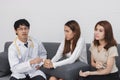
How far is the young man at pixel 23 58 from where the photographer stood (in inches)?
109

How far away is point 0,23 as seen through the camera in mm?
4254

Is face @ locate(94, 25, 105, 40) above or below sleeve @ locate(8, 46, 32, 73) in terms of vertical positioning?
above

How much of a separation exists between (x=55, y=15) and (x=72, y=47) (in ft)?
2.90

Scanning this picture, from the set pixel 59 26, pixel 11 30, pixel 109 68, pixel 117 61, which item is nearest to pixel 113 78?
pixel 109 68

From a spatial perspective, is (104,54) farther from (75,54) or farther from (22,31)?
(22,31)

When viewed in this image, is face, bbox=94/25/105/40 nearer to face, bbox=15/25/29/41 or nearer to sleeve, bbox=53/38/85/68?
sleeve, bbox=53/38/85/68

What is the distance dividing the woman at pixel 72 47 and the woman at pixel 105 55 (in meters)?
0.25

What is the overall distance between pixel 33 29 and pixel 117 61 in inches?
61.3

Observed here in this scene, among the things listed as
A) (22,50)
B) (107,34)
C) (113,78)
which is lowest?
(113,78)

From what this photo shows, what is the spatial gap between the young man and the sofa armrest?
21cm

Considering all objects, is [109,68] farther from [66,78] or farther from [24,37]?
[24,37]

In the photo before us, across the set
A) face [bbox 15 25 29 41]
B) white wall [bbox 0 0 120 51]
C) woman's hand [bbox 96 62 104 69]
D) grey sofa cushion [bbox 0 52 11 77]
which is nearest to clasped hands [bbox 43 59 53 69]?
face [bbox 15 25 29 41]

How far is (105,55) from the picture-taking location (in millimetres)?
2564

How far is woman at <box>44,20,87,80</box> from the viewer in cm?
278
